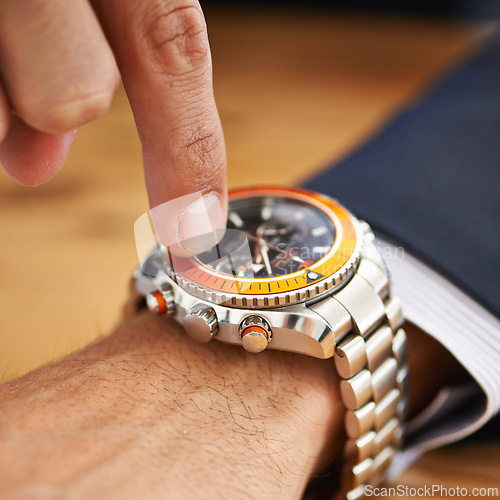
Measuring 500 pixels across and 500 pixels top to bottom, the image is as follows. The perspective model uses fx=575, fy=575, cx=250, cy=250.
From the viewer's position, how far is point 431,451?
772 millimetres

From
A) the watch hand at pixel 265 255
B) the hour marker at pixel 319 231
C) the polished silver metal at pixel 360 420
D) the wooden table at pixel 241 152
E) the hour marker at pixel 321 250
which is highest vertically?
the watch hand at pixel 265 255

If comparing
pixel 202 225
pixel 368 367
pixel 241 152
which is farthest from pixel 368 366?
pixel 241 152

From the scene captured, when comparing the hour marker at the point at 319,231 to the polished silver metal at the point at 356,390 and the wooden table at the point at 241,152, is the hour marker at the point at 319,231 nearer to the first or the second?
the polished silver metal at the point at 356,390

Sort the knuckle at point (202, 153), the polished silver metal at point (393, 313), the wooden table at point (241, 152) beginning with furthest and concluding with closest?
the wooden table at point (241, 152), the polished silver metal at point (393, 313), the knuckle at point (202, 153)

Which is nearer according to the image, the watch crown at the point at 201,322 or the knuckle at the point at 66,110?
the knuckle at the point at 66,110

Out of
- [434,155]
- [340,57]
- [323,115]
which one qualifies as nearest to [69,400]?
[434,155]

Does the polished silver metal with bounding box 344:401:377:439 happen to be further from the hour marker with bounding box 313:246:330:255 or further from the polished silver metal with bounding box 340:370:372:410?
the hour marker with bounding box 313:246:330:255

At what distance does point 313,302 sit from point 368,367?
0.34 feet

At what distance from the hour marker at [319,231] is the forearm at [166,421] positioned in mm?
153


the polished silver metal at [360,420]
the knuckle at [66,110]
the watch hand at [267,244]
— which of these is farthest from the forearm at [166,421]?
the knuckle at [66,110]

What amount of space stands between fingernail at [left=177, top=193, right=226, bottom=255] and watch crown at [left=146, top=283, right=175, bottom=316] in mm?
53

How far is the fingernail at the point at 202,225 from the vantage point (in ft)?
1.98

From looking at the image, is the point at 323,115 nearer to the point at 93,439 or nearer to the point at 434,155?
the point at 434,155

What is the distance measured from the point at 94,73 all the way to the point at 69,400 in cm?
31
